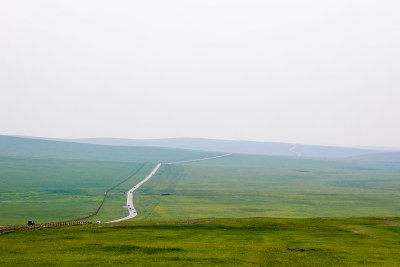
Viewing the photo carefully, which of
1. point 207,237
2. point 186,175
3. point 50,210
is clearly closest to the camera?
point 207,237

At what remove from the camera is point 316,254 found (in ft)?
117

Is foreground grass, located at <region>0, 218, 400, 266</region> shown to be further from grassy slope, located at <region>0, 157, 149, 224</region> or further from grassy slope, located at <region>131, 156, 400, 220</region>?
grassy slope, located at <region>0, 157, 149, 224</region>

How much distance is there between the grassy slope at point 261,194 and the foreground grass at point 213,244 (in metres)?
24.4

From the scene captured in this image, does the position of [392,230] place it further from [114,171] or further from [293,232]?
[114,171]

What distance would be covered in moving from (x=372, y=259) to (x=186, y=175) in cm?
11950

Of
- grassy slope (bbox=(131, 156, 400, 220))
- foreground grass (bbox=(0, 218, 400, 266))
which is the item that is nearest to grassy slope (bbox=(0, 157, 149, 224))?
grassy slope (bbox=(131, 156, 400, 220))

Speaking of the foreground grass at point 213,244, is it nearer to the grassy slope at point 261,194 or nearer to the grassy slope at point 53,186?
the grassy slope at point 261,194

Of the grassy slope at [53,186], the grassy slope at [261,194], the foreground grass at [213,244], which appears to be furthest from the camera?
the grassy slope at [261,194]

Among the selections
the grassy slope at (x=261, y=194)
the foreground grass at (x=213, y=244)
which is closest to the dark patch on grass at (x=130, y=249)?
the foreground grass at (x=213, y=244)

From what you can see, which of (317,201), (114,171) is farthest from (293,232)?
(114,171)

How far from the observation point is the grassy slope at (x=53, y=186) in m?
80.5

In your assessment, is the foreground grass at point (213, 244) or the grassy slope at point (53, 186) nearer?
the foreground grass at point (213, 244)

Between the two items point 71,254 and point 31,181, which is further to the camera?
point 31,181

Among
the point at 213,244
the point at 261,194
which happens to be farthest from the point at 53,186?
the point at 213,244
